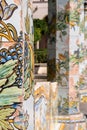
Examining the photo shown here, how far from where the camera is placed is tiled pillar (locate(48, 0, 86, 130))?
5.79 m

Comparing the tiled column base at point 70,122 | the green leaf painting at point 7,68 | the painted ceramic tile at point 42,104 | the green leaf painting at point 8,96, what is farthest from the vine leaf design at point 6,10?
the tiled column base at point 70,122

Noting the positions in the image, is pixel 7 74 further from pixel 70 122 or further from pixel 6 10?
pixel 70 122

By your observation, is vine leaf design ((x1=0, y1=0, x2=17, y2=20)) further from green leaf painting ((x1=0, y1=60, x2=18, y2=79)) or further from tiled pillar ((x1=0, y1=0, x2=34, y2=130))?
green leaf painting ((x1=0, y1=60, x2=18, y2=79))

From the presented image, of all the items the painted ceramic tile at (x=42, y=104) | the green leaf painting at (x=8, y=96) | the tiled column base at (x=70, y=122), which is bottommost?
the tiled column base at (x=70, y=122)

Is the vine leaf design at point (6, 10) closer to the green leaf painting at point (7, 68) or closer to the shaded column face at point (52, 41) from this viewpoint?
the green leaf painting at point (7, 68)

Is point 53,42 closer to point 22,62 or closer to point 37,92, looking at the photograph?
point 37,92

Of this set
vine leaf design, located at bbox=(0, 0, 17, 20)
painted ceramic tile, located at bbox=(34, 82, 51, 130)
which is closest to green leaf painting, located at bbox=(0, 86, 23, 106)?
vine leaf design, located at bbox=(0, 0, 17, 20)

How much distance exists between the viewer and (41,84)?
397 centimetres

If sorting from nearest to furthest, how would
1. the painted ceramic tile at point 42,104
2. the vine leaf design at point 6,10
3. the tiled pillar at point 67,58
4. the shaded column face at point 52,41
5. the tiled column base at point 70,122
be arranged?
1. the vine leaf design at point 6,10
2. the painted ceramic tile at point 42,104
3. the tiled column base at point 70,122
4. the tiled pillar at point 67,58
5. the shaded column face at point 52,41

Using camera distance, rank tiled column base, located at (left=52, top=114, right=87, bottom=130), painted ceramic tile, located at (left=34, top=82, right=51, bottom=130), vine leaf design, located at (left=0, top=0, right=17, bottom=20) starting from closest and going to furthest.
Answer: vine leaf design, located at (left=0, top=0, right=17, bottom=20)
painted ceramic tile, located at (left=34, top=82, right=51, bottom=130)
tiled column base, located at (left=52, top=114, right=87, bottom=130)

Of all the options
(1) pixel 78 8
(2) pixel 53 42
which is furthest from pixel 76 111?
(1) pixel 78 8

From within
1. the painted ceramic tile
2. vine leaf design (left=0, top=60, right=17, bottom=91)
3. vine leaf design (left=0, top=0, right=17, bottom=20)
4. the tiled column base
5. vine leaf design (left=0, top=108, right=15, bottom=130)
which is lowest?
the tiled column base

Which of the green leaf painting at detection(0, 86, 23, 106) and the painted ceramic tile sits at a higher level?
the green leaf painting at detection(0, 86, 23, 106)

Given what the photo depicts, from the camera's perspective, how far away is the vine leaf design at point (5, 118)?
2.31 meters
